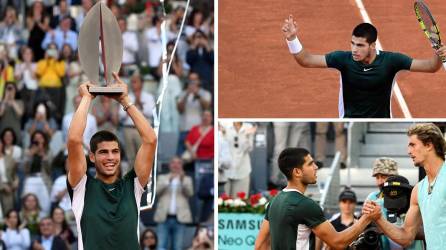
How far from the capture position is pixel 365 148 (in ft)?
43.1

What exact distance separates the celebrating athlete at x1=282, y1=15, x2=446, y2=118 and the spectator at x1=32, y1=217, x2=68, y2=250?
24.5ft

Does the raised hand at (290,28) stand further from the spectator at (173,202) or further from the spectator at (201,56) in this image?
the spectator at (201,56)

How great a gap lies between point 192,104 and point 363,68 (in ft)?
27.3

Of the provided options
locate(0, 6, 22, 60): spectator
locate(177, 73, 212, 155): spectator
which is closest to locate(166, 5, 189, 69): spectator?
locate(177, 73, 212, 155): spectator

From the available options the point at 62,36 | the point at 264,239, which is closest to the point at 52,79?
the point at 62,36

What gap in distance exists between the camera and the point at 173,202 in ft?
55.5

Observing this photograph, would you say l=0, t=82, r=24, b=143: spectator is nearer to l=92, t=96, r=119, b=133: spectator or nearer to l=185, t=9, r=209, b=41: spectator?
l=92, t=96, r=119, b=133: spectator

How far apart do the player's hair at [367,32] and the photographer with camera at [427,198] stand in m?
1.87

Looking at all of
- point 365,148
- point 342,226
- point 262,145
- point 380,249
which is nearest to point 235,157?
point 262,145

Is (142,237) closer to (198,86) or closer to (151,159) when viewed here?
(198,86)

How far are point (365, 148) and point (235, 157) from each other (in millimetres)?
1355

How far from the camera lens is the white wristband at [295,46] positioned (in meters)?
9.55

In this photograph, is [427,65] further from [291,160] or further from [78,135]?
[78,135]

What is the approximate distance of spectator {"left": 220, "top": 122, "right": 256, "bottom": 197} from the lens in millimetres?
11812
